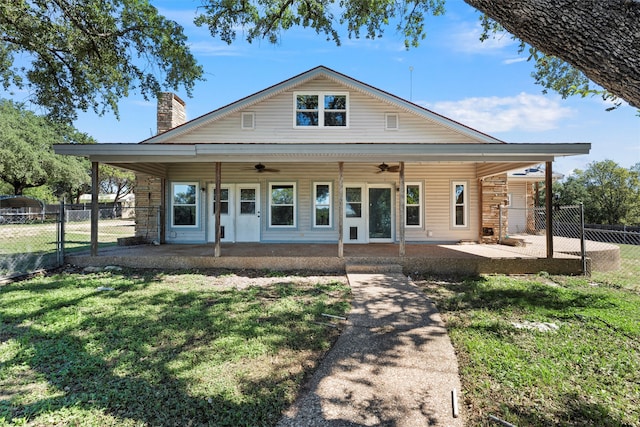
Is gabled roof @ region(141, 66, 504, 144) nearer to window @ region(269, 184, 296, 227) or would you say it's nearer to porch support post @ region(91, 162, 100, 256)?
porch support post @ region(91, 162, 100, 256)

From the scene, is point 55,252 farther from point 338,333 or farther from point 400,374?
point 400,374

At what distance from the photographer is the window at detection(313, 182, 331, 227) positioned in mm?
11289

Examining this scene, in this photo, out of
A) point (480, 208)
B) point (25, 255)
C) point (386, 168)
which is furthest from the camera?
point (480, 208)

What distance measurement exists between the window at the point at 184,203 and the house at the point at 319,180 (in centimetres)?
4

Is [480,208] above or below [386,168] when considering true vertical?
below

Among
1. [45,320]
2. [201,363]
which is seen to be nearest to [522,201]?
[201,363]

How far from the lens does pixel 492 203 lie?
11.3 metres

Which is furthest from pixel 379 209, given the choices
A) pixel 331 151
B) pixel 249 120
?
pixel 249 120

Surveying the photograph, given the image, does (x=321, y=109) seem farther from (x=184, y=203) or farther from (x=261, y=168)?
(x=184, y=203)

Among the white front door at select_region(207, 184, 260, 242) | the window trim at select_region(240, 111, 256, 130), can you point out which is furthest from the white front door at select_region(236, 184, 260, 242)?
the window trim at select_region(240, 111, 256, 130)

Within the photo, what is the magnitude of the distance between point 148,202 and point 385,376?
1072 centimetres

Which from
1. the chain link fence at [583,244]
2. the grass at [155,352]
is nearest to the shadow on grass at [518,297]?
the chain link fence at [583,244]

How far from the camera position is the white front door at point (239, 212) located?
11297 mm

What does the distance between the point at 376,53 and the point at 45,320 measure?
11058 millimetres
